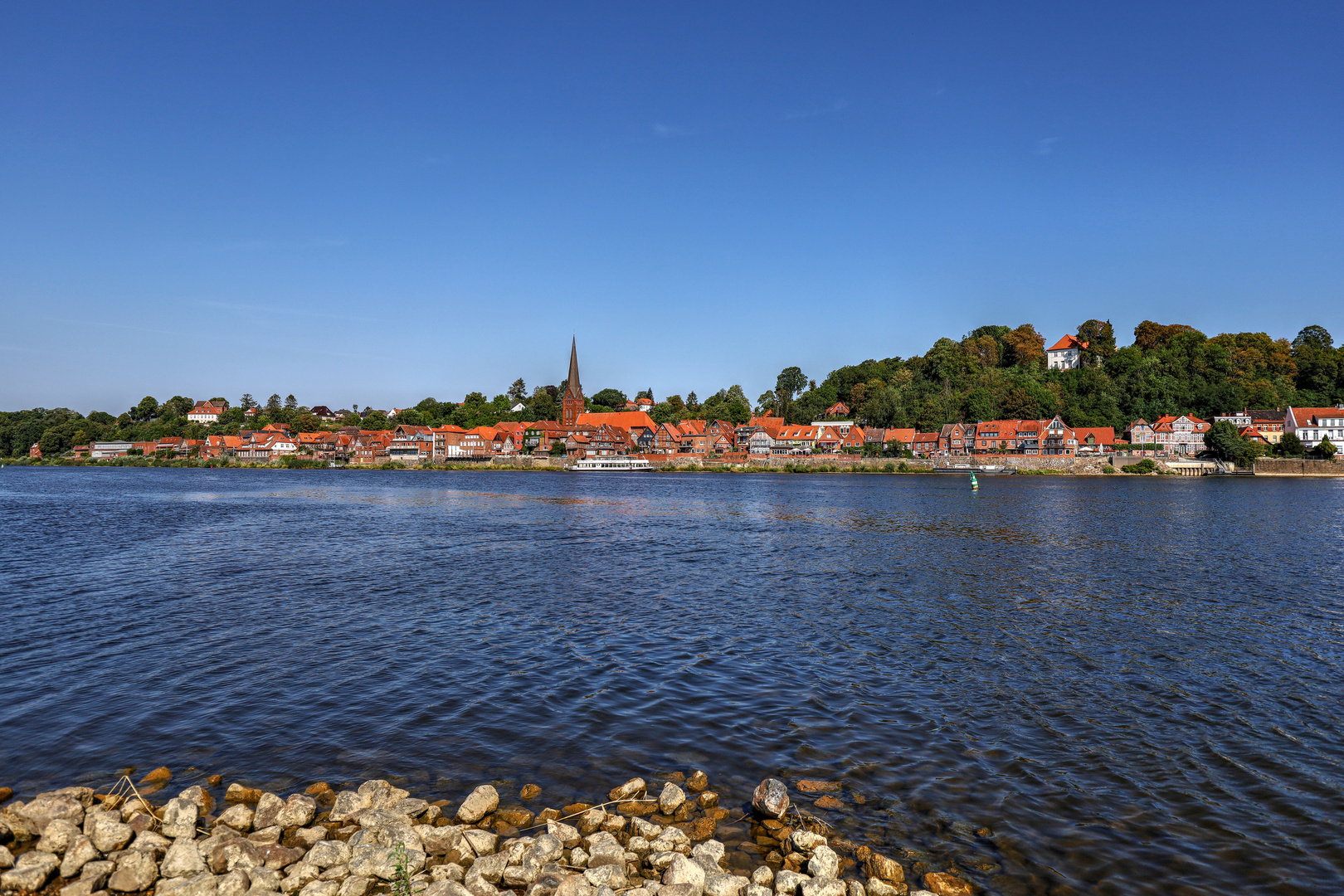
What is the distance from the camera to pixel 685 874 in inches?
267

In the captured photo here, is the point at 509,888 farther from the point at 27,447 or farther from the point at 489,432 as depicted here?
the point at 27,447

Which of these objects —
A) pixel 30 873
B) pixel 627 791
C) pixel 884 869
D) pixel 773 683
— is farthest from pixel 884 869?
pixel 30 873

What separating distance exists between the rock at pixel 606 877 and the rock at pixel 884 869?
242 cm

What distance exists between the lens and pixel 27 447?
557 feet

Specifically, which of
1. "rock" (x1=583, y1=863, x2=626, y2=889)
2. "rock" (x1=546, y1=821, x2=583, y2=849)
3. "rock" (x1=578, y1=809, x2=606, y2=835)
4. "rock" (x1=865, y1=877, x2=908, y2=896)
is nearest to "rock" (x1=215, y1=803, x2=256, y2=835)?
"rock" (x1=546, y1=821, x2=583, y2=849)

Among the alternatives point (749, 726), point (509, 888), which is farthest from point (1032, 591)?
point (509, 888)

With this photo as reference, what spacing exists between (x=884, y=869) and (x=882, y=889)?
13.9 inches

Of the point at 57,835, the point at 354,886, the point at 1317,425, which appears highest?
the point at 1317,425

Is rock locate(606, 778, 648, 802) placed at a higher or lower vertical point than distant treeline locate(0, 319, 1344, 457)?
lower

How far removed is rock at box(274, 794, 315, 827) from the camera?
7.87m

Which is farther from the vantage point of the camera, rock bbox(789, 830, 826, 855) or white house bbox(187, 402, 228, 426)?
white house bbox(187, 402, 228, 426)

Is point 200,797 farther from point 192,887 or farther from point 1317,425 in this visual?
point 1317,425

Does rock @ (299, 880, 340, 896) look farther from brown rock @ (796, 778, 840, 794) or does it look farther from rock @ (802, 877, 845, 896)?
brown rock @ (796, 778, 840, 794)

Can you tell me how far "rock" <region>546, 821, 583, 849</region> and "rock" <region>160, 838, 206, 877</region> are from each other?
11.0ft
